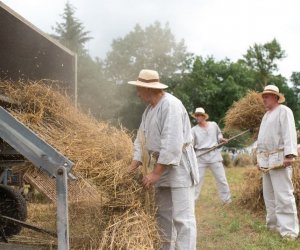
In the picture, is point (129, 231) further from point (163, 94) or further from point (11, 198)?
point (11, 198)

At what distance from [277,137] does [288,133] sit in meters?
0.22

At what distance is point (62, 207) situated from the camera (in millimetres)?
2771

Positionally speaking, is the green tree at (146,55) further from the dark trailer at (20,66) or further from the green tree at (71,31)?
the dark trailer at (20,66)

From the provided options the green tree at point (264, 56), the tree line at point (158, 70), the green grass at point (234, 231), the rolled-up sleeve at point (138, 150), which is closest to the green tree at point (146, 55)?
the tree line at point (158, 70)

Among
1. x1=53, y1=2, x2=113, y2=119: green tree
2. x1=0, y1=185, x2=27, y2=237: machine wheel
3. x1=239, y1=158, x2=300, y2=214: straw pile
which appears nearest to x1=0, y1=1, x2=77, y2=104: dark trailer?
x1=0, y1=185, x2=27, y2=237: machine wheel

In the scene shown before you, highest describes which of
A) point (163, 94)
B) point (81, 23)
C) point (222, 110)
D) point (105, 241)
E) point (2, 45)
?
point (81, 23)

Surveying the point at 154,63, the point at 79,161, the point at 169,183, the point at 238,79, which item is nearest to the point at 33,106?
the point at 79,161

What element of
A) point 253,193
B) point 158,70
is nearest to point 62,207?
point 253,193

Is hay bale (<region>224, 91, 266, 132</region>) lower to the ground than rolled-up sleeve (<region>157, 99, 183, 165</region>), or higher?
higher

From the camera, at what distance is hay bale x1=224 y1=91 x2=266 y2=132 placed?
6840 mm

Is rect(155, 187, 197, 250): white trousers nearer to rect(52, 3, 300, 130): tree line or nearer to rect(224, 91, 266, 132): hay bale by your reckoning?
rect(224, 91, 266, 132): hay bale

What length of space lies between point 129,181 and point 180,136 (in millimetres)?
532

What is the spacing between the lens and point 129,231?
324 cm

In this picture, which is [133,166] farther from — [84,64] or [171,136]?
[84,64]
